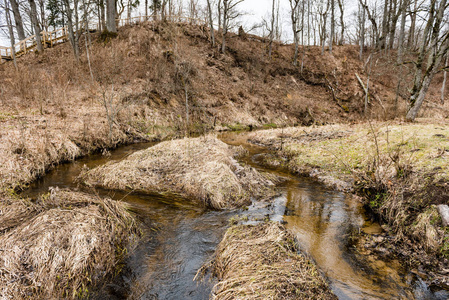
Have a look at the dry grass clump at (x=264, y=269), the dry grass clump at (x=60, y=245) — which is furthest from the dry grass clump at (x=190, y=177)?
the dry grass clump at (x=60, y=245)

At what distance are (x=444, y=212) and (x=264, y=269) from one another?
3466 mm

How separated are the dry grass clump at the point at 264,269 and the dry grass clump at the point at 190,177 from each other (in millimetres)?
2139

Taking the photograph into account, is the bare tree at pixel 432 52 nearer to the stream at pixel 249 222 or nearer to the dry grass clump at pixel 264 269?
the stream at pixel 249 222

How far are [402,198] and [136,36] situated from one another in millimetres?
25361

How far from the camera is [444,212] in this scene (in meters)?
4.09

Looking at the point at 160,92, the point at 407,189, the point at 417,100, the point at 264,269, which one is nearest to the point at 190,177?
the point at 264,269

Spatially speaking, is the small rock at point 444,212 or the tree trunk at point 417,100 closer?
the small rock at point 444,212

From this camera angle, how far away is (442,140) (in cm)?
734

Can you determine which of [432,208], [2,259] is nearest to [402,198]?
[432,208]

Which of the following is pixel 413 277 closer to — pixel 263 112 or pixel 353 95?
pixel 263 112

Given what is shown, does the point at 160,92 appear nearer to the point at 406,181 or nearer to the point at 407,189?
the point at 406,181

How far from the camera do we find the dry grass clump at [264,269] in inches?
113

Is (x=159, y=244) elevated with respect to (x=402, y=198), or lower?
lower

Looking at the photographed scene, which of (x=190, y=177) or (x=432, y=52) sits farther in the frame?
(x=432, y=52)
